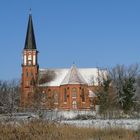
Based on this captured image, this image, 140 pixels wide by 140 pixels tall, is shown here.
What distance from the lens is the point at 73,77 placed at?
102m

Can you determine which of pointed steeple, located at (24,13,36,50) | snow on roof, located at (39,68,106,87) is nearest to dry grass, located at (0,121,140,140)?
snow on roof, located at (39,68,106,87)

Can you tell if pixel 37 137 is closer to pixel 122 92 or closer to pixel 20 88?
pixel 122 92

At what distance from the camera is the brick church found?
10225 cm

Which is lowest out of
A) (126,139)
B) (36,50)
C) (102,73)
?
(126,139)

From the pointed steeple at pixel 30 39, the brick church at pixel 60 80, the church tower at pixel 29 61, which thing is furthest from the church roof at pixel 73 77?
the pointed steeple at pixel 30 39

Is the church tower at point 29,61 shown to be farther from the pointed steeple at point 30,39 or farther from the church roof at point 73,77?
the church roof at point 73,77

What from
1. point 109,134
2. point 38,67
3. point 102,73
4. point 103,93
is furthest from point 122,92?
point 109,134

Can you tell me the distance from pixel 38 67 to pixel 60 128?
293 feet

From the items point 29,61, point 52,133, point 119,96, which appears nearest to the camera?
point 52,133

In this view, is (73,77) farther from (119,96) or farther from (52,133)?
(52,133)

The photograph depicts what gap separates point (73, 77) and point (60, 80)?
16.4 feet

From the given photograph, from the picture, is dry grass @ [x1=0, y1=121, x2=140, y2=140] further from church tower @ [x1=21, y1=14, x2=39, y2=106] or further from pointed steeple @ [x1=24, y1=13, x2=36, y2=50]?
pointed steeple @ [x1=24, y1=13, x2=36, y2=50]

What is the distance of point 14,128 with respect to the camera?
1593cm

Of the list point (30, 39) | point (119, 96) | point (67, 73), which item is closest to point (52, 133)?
point (119, 96)
